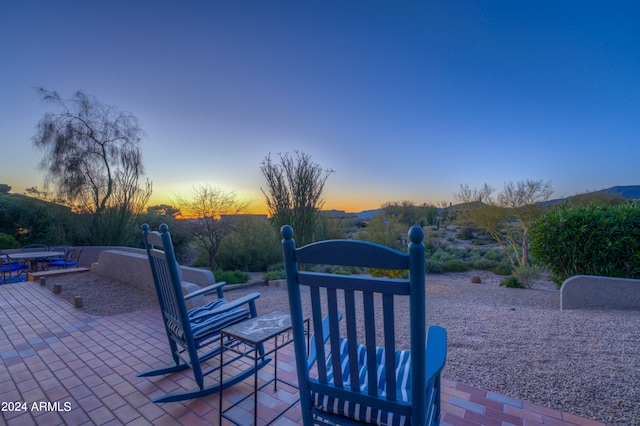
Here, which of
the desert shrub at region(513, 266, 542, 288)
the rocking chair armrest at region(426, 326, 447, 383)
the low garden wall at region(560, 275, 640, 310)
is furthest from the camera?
the desert shrub at region(513, 266, 542, 288)

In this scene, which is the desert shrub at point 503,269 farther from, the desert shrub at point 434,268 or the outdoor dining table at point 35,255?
the outdoor dining table at point 35,255

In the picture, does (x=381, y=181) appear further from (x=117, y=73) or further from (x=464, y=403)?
(x=464, y=403)

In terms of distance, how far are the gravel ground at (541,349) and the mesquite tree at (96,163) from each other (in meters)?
5.37

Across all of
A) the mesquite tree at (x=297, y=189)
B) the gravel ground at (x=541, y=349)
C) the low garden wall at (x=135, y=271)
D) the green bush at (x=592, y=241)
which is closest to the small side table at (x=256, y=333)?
the gravel ground at (x=541, y=349)

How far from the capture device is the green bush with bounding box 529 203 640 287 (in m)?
3.94

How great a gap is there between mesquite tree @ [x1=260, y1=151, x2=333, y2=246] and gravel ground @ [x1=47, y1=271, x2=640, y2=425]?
2810 mm

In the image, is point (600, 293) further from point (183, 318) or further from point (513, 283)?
point (183, 318)

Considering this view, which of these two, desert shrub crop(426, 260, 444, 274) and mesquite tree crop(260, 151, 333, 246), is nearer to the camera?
mesquite tree crop(260, 151, 333, 246)

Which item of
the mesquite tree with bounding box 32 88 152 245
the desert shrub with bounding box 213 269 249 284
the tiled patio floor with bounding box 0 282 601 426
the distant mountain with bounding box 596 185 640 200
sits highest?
the mesquite tree with bounding box 32 88 152 245

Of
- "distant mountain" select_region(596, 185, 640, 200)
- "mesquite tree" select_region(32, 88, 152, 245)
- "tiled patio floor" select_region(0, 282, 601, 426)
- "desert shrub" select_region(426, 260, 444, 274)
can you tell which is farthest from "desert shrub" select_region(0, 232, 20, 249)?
"distant mountain" select_region(596, 185, 640, 200)

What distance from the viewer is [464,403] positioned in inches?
66.6

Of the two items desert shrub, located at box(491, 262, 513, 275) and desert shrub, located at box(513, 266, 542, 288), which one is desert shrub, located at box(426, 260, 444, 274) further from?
desert shrub, located at box(513, 266, 542, 288)

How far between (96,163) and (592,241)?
1300cm

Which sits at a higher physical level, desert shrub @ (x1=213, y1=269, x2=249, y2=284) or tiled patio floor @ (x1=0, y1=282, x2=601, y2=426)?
tiled patio floor @ (x1=0, y1=282, x2=601, y2=426)
